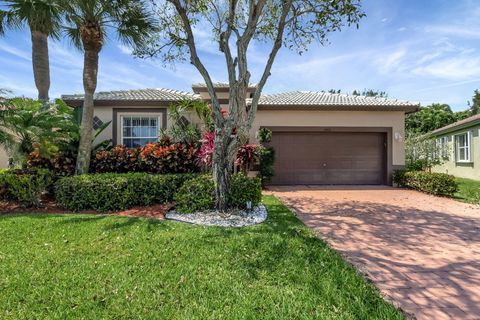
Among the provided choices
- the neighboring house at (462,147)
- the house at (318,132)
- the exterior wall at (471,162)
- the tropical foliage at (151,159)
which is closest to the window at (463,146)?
the neighboring house at (462,147)

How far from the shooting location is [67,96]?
43.3 ft

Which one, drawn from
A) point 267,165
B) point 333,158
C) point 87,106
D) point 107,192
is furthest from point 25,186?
point 333,158

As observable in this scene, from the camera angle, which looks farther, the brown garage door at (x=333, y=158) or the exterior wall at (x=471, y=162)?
the exterior wall at (x=471, y=162)

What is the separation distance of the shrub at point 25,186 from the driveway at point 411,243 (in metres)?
7.58

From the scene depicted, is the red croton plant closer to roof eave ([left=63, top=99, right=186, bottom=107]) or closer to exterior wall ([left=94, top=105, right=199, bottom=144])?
exterior wall ([left=94, top=105, right=199, bottom=144])

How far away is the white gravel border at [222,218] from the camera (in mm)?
6621

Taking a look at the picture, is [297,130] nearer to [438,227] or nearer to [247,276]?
[438,227]

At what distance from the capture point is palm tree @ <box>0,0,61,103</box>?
845 centimetres

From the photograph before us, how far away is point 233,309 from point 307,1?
9.00 metres

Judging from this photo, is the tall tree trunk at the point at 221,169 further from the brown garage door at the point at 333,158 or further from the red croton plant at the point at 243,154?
the brown garage door at the point at 333,158

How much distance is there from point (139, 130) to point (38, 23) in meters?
5.55

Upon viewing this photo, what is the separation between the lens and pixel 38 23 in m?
9.04

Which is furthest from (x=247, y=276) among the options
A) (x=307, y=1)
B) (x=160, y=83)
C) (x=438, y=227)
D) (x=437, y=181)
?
(x=160, y=83)

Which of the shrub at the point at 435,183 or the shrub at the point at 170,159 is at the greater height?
the shrub at the point at 170,159
